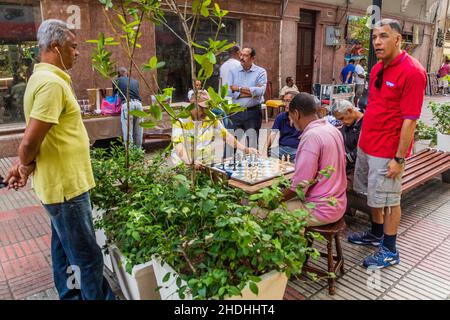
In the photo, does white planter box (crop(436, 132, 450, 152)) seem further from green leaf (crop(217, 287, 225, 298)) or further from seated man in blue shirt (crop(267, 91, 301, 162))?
green leaf (crop(217, 287, 225, 298))

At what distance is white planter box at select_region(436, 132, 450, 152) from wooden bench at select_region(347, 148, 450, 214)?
208 millimetres

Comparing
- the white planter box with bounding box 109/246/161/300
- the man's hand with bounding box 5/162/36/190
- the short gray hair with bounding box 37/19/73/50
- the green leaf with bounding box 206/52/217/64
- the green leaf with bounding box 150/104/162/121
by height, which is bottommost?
the white planter box with bounding box 109/246/161/300

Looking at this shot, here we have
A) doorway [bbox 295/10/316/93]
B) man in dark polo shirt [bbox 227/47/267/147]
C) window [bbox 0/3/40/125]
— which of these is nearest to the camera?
man in dark polo shirt [bbox 227/47/267/147]

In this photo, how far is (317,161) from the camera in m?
2.82

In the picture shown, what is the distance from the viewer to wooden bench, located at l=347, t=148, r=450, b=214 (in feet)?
13.3

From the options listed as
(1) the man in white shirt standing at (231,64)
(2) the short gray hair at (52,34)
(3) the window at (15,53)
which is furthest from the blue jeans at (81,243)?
(3) the window at (15,53)

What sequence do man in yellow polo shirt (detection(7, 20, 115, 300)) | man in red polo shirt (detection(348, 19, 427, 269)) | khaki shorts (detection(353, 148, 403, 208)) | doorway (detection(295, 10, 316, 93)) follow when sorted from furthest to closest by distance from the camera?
doorway (detection(295, 10, 316, 93)) < khaki shorts (detection(353, 148, 403, 208)) < man in red polo shirt (detection(348, 19, 427, 269)) < man in yellow polo shirt (detection(7, 20, 115, 300))

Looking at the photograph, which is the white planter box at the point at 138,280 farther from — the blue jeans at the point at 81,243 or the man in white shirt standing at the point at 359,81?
the man in white shirt standing at the point at 359,81

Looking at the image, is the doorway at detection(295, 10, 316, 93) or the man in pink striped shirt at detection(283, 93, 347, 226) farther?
the doorway at detection(295, 10, 316, 93)

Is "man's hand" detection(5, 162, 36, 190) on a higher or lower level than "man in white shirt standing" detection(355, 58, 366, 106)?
lower

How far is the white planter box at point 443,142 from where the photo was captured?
5.77 meters

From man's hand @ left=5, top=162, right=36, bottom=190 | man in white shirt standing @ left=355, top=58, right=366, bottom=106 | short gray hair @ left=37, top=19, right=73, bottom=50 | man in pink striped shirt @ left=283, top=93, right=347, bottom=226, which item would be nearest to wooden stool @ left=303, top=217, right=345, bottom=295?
man in pink striped shirt @ left=283, top=93, right=347, bottom=226

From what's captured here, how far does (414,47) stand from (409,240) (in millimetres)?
18155
